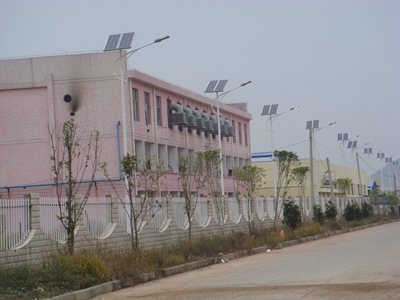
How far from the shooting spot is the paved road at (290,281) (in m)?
13.6

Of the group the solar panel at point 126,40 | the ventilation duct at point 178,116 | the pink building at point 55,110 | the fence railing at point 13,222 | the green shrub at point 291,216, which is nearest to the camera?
the fence railing at point 13,222

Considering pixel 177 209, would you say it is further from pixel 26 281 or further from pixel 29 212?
pixel 26 281

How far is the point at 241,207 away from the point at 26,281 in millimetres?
24583

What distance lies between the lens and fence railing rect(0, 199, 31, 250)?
680 inches

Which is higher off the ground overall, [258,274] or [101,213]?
[101,213]

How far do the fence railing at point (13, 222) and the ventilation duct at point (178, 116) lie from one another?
30142 millimetres

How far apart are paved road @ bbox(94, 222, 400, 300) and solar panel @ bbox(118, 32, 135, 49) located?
13.8 m

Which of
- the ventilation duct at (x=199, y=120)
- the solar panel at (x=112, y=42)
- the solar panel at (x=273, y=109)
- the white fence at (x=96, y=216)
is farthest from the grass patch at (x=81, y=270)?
the solar panel at (x=273, y=109)

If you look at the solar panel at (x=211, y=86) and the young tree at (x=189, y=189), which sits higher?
the solar panel at (x=211, y=86)

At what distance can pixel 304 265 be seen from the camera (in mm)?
20266

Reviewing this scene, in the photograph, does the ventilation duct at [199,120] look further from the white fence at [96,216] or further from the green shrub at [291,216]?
the white fence at [96,216]

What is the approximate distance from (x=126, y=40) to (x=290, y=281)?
2029 cm

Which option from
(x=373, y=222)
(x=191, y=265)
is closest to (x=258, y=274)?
(x=191, y=265)

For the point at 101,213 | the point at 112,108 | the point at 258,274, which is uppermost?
the point at 112,108
